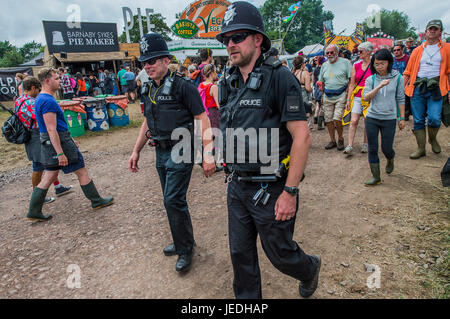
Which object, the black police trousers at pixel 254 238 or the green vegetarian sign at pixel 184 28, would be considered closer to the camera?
the black police trousers at pixel 254 238

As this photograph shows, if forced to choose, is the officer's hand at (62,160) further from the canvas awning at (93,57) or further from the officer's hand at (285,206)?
the canvas awning at (93,57)

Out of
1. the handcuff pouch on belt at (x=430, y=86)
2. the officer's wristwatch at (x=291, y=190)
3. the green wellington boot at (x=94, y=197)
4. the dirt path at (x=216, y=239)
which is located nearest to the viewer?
the officer's wristwatch at (x=291, y=190)

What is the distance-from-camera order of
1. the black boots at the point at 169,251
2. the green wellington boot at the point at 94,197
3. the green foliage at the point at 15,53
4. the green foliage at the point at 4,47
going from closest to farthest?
the black boots at the point at 169,251 → the green wellington boot at the point at 94,197 → the green foliage at the point at 15,53 → the green foliage at the point at 4,47

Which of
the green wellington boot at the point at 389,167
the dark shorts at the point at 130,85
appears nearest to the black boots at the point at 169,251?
the green wellington boot at the point at 389,167

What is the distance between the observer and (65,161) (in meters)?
4.05

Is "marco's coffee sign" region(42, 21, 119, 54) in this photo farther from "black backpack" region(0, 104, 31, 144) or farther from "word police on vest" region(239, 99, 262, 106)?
"word police on vest" region(239, 99, 262, 106)

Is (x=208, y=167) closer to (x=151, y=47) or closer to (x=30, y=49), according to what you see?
(x=151, y=47)

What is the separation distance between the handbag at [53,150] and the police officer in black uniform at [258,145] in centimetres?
301

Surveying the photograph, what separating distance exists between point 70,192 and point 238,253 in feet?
14.2

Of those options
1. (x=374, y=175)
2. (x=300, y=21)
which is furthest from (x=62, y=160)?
(x=300, y=21)

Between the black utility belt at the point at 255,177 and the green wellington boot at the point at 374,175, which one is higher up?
the black utility belt at the point at 255,177

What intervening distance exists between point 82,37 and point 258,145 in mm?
22763

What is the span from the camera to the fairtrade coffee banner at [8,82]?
54.5 feet
